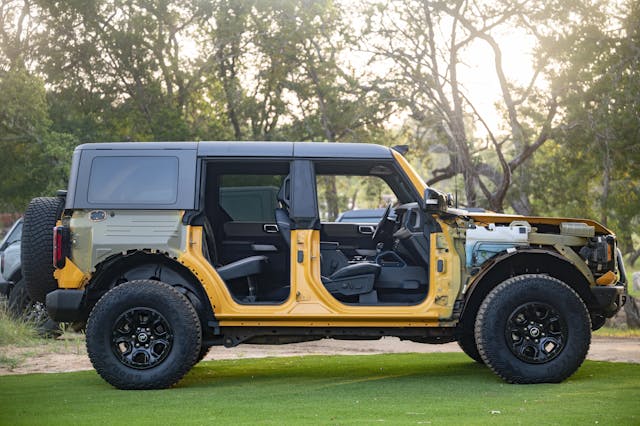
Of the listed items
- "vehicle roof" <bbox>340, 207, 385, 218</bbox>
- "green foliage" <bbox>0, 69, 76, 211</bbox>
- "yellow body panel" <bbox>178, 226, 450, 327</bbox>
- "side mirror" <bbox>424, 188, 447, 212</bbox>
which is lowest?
"yellow body panel" <bbox>178, 226, 450, 327</bbox>

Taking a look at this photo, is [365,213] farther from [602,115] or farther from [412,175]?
[412,175]

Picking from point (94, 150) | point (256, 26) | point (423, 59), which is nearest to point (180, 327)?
point (94, 150)

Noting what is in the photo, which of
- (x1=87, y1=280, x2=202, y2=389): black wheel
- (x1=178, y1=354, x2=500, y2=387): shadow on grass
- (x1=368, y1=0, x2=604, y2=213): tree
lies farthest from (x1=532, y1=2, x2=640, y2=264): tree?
(x1=87, y1=280, x2=202, y2=389): black wheel

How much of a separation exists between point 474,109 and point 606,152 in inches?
106

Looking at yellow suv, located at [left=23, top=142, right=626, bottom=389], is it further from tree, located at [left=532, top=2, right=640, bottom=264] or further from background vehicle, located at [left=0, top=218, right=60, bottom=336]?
tree, located at [left=532, top=2, right=640, bottom=264]

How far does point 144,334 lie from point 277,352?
4.40 meters

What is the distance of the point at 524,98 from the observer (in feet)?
74.7

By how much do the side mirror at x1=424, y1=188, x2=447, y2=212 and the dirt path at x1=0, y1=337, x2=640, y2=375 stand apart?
3.66 m

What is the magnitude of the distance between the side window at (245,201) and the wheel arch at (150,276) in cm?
111

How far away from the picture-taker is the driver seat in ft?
30.8

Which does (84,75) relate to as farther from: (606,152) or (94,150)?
(94,150)

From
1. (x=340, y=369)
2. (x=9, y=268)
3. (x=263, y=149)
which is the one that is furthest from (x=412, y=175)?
→ (x=9, y=268)

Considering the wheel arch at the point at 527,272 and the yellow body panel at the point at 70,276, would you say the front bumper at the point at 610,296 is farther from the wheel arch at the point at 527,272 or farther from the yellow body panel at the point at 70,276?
the yellow body panel at the point at 70,276

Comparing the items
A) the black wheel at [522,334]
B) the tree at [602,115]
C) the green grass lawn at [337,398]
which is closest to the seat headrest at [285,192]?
the green grass lawn at [337,398]
